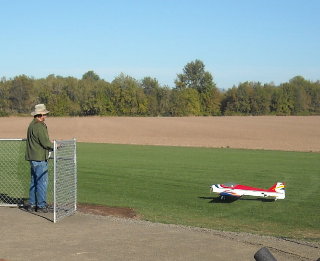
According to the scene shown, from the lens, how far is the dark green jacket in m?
11.7

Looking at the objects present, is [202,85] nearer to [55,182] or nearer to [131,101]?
[131,101]

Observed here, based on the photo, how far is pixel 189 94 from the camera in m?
115

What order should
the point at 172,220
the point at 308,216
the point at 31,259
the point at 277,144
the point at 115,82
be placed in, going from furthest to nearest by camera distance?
the point at 115,82 < the point at 277,144 < the point at 308,216 < the point at 172,220 < the point at 31,259

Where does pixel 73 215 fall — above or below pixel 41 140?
below

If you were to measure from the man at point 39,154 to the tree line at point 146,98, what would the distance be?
88975 millimetres

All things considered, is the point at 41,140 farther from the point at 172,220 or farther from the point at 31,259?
the point at 31,259

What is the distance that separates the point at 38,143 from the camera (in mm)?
11812

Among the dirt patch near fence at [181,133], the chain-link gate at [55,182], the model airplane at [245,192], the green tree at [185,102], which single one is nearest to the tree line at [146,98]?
the green tree at [185,102]

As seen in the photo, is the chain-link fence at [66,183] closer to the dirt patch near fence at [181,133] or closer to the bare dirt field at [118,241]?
the bare dirt field at [118,241]

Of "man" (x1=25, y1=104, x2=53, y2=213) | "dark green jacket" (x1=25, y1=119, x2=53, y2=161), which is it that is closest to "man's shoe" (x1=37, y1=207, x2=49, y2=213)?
"man" (x1=25, y1=104, x2=53, y2=213)

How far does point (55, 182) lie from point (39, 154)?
118cm

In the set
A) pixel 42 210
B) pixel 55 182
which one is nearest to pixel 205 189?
pixel 42 210

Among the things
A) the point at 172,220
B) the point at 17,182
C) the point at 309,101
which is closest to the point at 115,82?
the point at 309,101

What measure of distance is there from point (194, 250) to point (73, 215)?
12.0 feet
